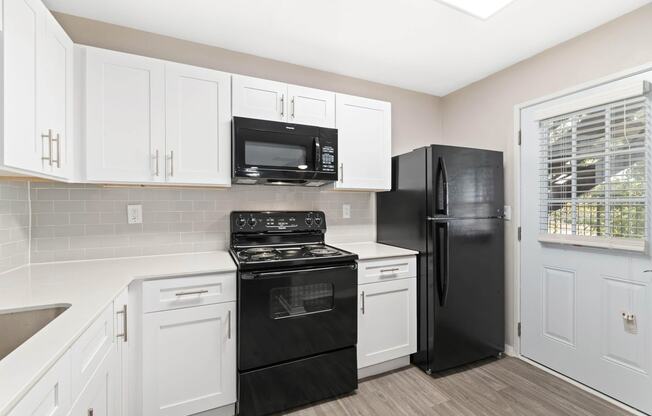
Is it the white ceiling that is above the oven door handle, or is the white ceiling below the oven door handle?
above

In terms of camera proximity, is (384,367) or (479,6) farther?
(384,367)

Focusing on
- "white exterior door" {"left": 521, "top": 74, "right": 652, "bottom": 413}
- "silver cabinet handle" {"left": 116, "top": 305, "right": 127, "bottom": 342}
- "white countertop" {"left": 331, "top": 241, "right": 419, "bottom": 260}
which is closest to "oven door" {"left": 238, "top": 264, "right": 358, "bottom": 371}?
"white countertop" {"left": 331, "top": 241, "right": 419, "bottom": 260}

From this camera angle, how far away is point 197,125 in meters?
1.99

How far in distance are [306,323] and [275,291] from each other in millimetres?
294

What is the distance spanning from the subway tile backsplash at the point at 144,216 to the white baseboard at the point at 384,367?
133 cm

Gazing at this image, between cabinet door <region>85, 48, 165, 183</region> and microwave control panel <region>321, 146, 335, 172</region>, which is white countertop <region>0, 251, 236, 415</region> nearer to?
cabinet door <region>85, 48, 165, 183</region>

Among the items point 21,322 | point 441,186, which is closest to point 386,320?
point 441,186

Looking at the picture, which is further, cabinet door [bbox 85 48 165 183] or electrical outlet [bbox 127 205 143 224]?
electrical outlet [bbox 127 205 143 224]

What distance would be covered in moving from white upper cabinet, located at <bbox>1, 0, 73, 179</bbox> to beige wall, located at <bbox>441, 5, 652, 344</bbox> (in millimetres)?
3100

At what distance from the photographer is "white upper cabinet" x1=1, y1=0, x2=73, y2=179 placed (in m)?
1.17

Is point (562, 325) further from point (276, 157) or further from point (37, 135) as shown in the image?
point (37, 135)

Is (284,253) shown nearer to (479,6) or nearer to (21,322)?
(21,322)

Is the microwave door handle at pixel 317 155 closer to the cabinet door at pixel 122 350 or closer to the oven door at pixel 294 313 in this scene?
the oven door at pixel 294 313

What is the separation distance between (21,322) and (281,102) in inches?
70.6
